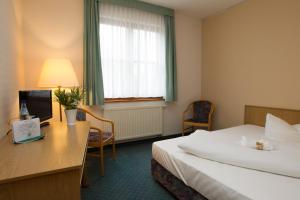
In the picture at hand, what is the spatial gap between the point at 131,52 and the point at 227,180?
2.69 m

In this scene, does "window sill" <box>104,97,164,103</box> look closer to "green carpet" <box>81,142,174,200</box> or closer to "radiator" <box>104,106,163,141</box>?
"radiator" <box>104,106,163,141</box>

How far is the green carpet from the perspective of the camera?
6.36 ft

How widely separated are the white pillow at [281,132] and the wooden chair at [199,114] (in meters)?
1.36

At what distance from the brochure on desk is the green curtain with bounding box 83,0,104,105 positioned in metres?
1.45

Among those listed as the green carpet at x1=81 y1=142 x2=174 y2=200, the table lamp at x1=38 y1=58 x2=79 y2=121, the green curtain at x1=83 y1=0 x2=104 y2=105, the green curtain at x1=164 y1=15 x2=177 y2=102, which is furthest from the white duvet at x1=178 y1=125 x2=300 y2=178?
the green curtain at x1=164 y1=15 x2=177 y2=102

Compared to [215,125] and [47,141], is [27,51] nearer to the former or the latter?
[47,141]

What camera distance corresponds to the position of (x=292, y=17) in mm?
2613

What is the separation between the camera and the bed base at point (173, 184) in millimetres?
1564

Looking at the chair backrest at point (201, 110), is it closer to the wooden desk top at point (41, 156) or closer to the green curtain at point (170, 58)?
the green curtain at point (170, 58)

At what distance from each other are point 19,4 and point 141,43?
1944mm

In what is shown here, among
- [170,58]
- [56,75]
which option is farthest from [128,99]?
[56,75]

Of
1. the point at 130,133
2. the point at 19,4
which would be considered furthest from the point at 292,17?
the point at 19,4

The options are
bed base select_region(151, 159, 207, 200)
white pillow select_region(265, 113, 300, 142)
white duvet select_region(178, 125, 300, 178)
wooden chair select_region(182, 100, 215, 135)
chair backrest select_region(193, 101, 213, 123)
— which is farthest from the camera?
chair backrest select_region(193, 101, 213, 123)

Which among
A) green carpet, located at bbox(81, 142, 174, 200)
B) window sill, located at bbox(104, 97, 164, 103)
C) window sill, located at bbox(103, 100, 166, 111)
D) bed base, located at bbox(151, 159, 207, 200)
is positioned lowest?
green carpet, located at bbox(81, 142, 174, 200)
